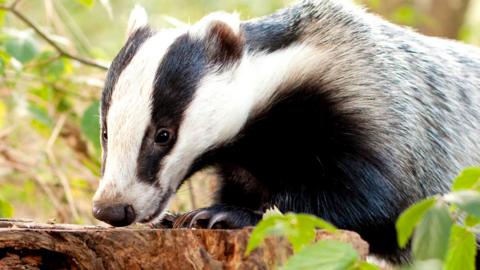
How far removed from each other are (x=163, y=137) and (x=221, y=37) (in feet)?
1.87

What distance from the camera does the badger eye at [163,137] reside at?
10.0 feet

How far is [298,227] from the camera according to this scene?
1.80 meters

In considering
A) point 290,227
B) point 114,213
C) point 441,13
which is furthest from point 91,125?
point 441,13

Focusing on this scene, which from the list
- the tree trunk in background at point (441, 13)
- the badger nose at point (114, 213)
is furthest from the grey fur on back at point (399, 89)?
the tree trunk in background at point (441, 13)

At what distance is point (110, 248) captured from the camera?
247cm

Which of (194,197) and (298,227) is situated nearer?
(298,227)

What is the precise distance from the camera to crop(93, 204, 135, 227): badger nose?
289cm

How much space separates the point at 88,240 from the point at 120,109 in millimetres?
691

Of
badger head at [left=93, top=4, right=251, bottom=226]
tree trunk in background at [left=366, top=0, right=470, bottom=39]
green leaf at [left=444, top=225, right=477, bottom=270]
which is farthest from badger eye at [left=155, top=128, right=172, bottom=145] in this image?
tree trunk in background at [left=366, top=0, right=470, bottom=39]

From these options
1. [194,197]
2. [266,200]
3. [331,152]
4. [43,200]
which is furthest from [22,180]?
[331,152]

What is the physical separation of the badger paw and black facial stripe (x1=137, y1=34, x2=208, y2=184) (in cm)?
21

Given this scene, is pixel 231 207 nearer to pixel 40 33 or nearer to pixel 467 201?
pixel 467 201

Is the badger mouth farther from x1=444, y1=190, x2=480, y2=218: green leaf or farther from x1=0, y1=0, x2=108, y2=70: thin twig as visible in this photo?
x1=0, y1=0, x2=108, y2=70: thin twig

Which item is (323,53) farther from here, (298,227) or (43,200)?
(43,200)
